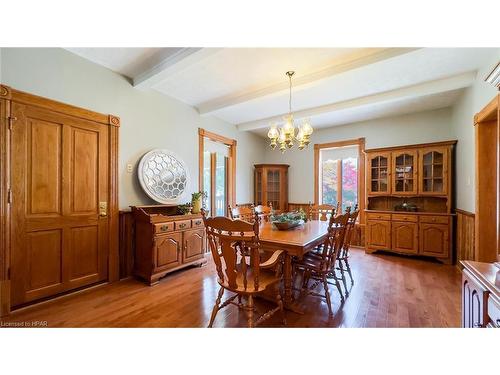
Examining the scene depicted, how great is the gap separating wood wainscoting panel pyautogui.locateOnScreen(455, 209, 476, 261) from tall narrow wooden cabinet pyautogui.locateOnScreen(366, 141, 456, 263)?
115 mm

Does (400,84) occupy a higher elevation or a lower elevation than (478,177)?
higher

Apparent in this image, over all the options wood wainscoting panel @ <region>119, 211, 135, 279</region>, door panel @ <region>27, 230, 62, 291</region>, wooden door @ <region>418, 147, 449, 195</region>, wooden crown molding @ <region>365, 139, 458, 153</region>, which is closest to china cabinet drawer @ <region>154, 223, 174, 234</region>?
wood wainscoting panel @ <region>119, 211, 135, 279</region>

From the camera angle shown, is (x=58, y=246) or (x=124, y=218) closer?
(x=58, y=246)

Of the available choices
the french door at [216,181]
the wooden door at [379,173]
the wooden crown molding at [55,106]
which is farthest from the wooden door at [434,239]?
the wooden crown molding at [55,106]

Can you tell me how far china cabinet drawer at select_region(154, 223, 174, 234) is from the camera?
8.83 ft

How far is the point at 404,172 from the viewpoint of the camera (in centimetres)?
395

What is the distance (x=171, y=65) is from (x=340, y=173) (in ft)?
13.1

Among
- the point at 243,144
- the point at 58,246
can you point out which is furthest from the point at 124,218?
the point at 243,144

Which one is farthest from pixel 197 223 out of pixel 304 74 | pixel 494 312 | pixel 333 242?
pixel 494 312

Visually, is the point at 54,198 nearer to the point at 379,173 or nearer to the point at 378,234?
the point at 378,234

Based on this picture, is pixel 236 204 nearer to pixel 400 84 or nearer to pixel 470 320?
pixel 400 84

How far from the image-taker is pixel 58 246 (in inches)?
90.4

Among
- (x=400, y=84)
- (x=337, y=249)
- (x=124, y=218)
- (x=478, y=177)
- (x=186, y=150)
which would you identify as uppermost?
(x=400, y=84)

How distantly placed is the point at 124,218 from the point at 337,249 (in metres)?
2.64
